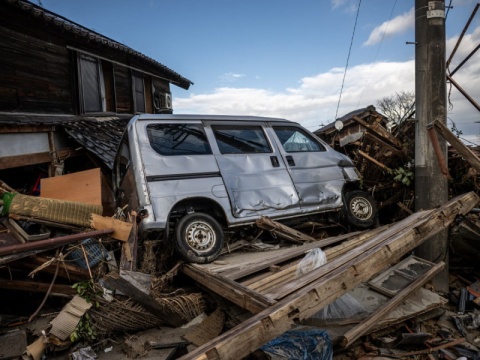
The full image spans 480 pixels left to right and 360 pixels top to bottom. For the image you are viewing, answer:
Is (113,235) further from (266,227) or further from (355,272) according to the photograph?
(355,272)

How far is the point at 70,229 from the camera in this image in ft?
14.6

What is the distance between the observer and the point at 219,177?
4.72 meters

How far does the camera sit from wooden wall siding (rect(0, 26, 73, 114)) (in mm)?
7426

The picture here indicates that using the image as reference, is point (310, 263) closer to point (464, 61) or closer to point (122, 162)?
point (122, 162)

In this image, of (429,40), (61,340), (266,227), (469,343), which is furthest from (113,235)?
(429,40)

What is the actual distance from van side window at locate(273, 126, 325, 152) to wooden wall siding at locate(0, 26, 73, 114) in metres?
6.32

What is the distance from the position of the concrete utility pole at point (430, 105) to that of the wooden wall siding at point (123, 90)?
949 cm

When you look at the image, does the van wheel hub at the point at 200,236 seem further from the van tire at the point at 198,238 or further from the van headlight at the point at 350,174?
the van headlight at the point at 350,174

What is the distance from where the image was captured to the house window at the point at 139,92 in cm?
1238

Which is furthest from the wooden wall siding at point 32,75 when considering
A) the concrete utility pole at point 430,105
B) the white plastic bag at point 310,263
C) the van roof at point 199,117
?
the concrete utility pole at point 430,105

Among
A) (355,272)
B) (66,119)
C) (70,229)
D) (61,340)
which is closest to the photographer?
(355,272)

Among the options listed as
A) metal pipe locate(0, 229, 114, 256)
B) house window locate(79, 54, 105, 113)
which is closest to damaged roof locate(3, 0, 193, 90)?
house window locate(79, 54, 105, 113)

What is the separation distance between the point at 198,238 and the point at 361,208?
10.2ft

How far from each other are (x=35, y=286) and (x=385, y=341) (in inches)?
169
